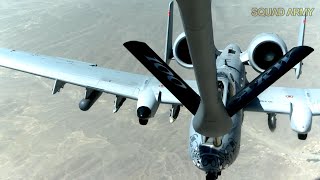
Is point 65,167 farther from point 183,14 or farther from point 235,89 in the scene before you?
point 183,14

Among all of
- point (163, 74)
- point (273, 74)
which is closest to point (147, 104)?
point (163, 74)

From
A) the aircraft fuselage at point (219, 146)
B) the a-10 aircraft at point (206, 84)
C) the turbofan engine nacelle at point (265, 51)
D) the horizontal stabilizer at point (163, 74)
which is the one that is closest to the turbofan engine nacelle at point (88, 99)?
the a-10 aircraft at point (206, 84)

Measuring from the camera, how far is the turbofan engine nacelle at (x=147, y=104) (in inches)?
865

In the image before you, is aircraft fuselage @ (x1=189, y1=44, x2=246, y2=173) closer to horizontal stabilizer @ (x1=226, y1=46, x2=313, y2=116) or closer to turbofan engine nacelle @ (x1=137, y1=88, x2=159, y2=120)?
turbofan engine nacelle @ (x1=137, y1=88, x2=159, y2=120)

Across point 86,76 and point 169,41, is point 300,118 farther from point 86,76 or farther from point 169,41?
point 86,76

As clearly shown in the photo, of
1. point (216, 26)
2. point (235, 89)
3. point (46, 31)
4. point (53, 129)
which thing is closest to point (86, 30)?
point (46, 31)

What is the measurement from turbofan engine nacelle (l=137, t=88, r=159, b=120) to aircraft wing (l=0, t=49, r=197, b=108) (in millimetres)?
431

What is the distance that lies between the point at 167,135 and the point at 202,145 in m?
27.7

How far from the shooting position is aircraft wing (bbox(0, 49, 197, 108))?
1014 inches

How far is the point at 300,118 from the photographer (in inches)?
854

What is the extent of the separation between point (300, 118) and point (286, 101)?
2.16m

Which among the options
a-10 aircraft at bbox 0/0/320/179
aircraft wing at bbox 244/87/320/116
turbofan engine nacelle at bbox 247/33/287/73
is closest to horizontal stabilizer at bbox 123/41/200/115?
a-10 aircraft at bbox 0/0/320/179

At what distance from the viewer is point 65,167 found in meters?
42.2

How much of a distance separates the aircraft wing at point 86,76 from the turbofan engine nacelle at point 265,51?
4096mm
